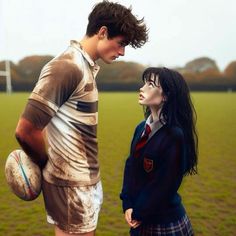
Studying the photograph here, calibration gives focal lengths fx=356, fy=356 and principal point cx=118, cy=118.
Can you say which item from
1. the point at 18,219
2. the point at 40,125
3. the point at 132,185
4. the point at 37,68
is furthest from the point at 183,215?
the point at 37,68

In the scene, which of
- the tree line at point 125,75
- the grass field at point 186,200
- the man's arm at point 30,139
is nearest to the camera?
the man's arm at point 30,139

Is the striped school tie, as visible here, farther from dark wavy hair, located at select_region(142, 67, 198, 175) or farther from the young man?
the young man

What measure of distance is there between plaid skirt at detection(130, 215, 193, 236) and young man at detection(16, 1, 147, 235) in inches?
15.1

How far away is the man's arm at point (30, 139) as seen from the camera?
1.96m

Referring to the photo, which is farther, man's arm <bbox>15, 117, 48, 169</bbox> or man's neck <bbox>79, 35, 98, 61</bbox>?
man's neck <bbox>79, 35, 98, 61</bbox>

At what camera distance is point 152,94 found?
91.9 inches

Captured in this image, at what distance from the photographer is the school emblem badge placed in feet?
7.61

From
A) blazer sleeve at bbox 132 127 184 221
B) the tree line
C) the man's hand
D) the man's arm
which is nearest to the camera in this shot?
the man's arm

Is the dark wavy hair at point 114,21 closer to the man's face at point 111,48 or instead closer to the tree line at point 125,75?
the man's face at point 111,48

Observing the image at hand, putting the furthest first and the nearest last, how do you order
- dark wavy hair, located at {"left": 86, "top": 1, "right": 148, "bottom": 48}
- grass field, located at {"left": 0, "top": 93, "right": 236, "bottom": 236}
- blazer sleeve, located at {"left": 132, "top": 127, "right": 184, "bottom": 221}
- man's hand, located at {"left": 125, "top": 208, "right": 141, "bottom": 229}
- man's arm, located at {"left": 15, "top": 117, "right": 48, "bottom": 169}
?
grass field, located at {"left": 0, "top": 93, "right": 236, "bottom": 236}, man's hand, located at {"left": 125, "top": 208, "right": 141, "bottom": 229}, blazer sleeve, located at {"left": 132, "top": 127, "right": 184, "bottom": 221}, dark wavy hair, located at {"left": 86, "top": 1, "right": 148, "bottom": 48}, man's arm, located at {"left": 15, "top": 117, "right": 48, "bottom": 169}

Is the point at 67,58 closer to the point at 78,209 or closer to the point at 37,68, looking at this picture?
the point at 78,209

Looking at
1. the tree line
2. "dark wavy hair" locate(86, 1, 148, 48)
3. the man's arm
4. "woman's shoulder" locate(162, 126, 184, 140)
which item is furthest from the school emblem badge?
the tree line

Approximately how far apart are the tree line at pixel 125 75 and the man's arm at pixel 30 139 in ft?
201

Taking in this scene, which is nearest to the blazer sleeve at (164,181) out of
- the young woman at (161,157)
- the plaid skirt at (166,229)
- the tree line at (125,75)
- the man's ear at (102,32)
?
the young woman at (161,157)
